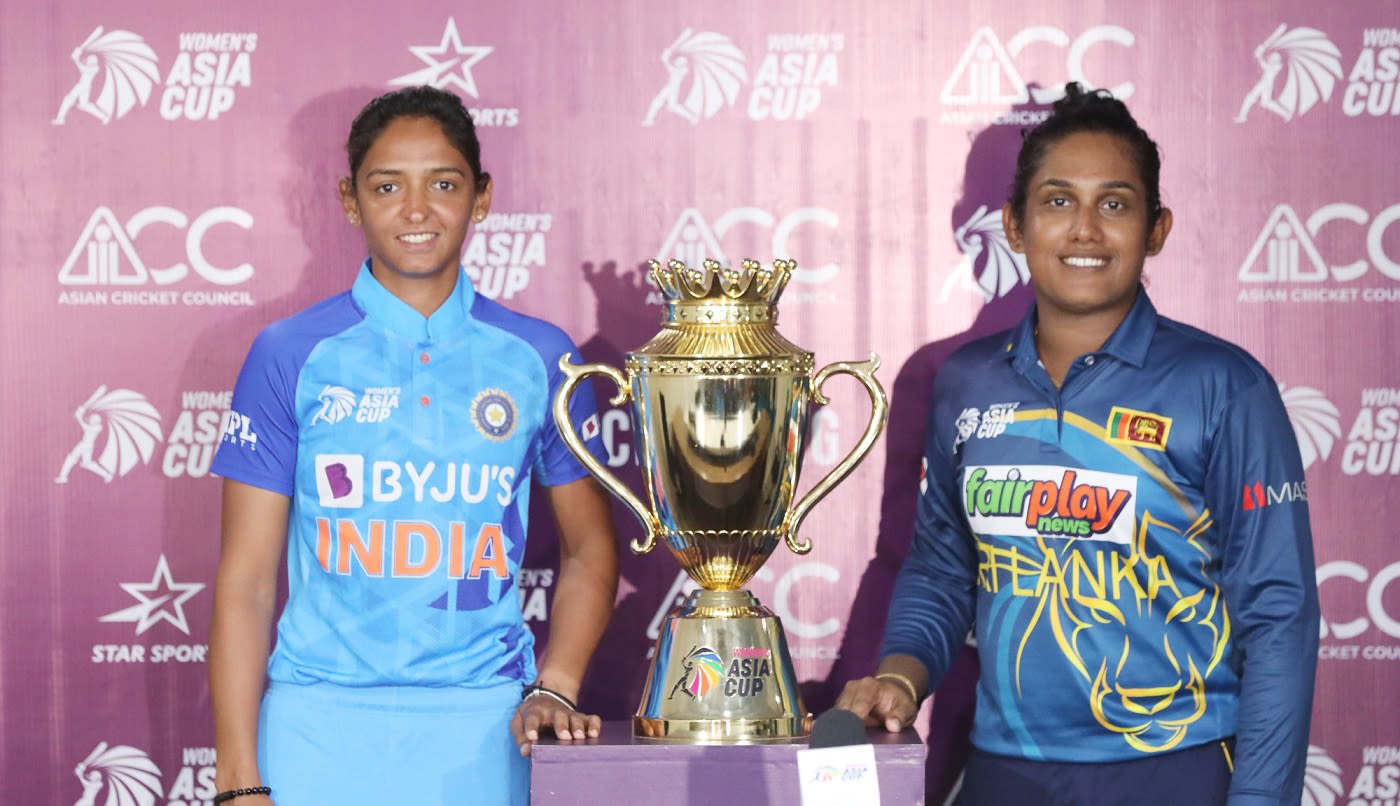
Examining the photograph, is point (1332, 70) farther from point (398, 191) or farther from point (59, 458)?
point (59, 458)

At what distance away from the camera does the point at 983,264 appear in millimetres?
2881

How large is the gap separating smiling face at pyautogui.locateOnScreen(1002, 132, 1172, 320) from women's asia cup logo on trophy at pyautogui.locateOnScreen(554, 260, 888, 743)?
0.42 m

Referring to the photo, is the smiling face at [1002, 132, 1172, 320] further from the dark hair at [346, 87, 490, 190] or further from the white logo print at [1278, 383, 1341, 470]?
the dark hair at [346, 87, 490, 190]

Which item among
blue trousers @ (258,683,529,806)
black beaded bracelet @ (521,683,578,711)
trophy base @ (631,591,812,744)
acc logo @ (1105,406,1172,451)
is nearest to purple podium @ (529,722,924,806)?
trophy base @ (631,591,812,744)

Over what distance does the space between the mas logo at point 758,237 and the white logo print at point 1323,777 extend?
120 cm

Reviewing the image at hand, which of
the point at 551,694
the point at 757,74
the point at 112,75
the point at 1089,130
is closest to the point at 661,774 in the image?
the point at 551,694

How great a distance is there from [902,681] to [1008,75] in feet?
3.89

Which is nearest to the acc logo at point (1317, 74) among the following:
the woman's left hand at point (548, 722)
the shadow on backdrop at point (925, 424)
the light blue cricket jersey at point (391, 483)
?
the shadow on backdrop at point (925, 424)

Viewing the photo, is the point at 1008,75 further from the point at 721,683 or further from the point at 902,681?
the point at 721,683

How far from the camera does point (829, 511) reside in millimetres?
2900

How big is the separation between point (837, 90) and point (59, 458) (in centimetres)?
157

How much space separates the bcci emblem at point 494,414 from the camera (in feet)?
7.68

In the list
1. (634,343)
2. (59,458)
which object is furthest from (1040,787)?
(59,458)

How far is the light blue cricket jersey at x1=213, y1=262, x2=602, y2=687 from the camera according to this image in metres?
2.29
